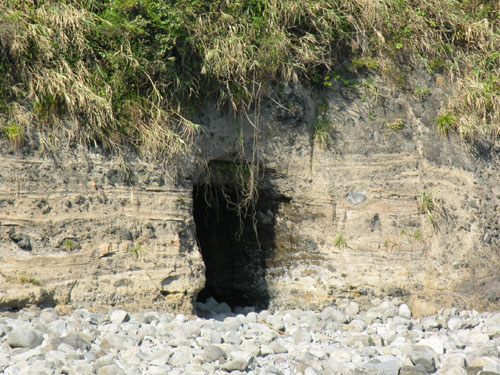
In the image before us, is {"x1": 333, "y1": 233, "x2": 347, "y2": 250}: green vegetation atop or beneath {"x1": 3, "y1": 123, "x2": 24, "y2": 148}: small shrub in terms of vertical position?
beneath

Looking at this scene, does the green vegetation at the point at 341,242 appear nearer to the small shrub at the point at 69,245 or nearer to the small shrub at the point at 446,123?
the small shrub at the point at 446,123

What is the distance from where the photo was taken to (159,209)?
5801mm

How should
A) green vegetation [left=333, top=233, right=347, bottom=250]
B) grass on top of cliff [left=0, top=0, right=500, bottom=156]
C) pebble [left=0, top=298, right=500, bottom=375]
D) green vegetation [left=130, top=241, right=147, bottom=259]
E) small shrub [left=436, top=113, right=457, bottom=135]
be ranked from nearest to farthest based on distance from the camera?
1. pebble [left=0, top=298, right=500, bottom=375]
2. grass on top of cliff [left=0, top=0, right=500, bottom=156]
3. green vegetation [left=130, top=241, right=147, bottom=259]
4. green vegetation [left=333, top=233, right=347, bottom=250]
5. small shrub [left=436, top=113, right=457, bottom=135]

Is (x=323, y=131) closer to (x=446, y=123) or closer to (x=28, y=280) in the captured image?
(x=446, y=123)

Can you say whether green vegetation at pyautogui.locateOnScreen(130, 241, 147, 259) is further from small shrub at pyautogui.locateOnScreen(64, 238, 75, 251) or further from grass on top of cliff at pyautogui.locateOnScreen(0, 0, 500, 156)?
grass on top of cliff at pyautogui.locateOnScreen(0, 0, 500, 156)

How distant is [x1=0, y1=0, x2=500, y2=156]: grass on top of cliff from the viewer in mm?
5473

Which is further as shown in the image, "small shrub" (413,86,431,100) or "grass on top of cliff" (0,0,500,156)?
"small shrub" (413,86,431,100)

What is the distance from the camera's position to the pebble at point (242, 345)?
14.0ft

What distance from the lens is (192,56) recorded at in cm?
600

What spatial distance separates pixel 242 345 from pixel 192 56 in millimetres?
2794

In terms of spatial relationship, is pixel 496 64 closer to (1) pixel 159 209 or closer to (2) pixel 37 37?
(1) pixel 159 209


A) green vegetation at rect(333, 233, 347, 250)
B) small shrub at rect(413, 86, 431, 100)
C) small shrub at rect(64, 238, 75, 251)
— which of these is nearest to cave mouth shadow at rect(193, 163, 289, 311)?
green vegetation at rect(333, 233, 347, 250)

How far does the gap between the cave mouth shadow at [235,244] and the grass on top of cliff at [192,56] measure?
116 centimetres

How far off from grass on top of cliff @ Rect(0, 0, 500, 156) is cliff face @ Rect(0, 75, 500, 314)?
0.25 meters
